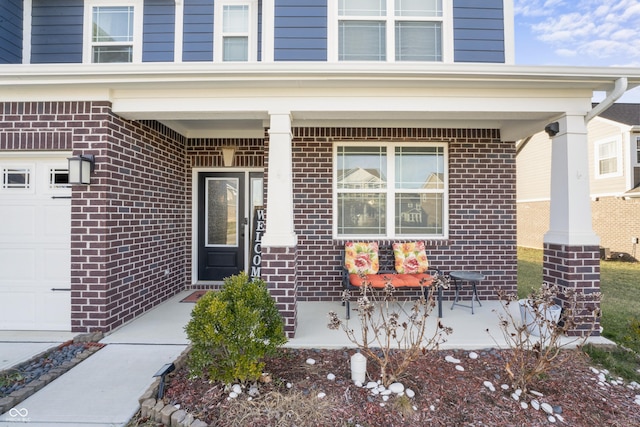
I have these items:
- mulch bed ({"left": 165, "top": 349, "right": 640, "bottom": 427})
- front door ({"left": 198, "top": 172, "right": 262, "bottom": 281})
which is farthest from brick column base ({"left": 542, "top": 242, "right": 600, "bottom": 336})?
front door ({"left": 198, "top": 172, "right": 262, "bottom": 281})

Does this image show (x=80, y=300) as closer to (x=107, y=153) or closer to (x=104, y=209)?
(x=104, y=209)

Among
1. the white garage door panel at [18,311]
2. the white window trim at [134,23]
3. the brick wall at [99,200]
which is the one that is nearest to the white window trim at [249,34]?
the white window trim at [134,23]

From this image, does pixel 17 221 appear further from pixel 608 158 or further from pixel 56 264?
pixel 608 158

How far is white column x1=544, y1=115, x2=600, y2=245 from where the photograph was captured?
3.70 meters

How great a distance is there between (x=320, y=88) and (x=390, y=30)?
6.59 feet

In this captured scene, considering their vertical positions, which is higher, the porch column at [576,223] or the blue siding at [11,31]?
the blue siding at [11,31]

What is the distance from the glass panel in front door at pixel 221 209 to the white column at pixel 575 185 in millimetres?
4899

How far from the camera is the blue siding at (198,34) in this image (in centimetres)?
522

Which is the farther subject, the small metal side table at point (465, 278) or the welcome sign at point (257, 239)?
the welcome sign at point (257, 239)

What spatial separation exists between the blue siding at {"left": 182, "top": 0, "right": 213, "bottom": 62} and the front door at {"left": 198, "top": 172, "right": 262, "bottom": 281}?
196cm

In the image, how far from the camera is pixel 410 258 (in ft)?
16.0

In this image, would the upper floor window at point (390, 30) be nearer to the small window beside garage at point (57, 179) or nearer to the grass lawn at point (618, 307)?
the grass lawn at point (618, 307)

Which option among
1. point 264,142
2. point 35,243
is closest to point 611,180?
point 264,142

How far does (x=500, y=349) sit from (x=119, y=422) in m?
3.46
